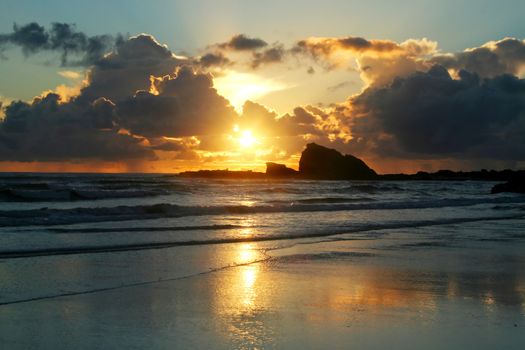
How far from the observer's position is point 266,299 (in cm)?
879

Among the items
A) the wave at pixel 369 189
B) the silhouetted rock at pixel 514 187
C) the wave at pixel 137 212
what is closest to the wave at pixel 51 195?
the wave at pixel 137 212

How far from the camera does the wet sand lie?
6.63 meters

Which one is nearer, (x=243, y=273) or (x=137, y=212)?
(x=243, y=273)

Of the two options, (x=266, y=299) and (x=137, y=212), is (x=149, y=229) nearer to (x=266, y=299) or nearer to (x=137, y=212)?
(x=137, y=212)

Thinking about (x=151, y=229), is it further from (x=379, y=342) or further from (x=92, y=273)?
(x=379, y=342)

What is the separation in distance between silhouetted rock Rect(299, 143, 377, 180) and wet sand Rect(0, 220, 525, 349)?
138 meters

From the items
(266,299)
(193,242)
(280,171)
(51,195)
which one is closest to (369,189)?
(51,195)

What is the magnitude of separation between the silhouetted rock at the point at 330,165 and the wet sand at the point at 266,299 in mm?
137799

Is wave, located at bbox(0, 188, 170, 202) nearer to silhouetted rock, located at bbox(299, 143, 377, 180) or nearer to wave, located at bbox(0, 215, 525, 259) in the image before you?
wave, located at bbox(0, 215, 525, 259)

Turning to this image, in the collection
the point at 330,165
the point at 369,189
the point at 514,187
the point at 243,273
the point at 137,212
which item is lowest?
the point at 137,212

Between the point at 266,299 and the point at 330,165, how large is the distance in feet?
486

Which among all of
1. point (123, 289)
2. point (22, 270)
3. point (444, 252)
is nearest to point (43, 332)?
point (123, 289)

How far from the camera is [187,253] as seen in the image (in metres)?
14.5

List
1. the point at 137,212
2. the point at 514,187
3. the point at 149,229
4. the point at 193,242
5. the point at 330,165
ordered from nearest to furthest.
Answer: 1. the point at 193,242
2. the point at 149,229
3. the point at 137,212
4. the point at 514,187
5. the point at 330,165
